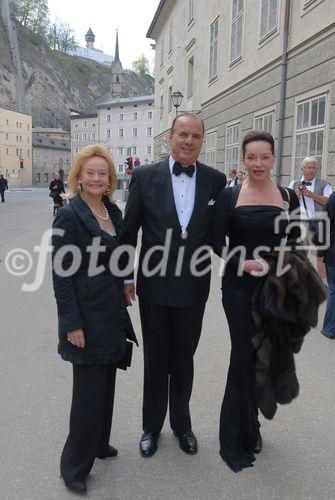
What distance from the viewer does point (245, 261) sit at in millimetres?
2852

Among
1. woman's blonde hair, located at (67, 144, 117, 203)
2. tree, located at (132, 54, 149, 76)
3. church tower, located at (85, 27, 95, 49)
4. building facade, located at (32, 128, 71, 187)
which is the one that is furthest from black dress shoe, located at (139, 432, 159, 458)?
church tower, located at (85, 27, 95, 49)

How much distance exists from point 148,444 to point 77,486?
575 millimetres

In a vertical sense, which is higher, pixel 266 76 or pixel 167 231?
pixel 266 76

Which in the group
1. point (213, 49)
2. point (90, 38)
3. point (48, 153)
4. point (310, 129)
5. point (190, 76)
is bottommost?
point (310, 129)

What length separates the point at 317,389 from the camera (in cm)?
402

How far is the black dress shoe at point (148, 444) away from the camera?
3078 millimetres

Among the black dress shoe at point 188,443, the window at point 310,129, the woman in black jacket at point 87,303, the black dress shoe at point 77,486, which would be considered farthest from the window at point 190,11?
the black dress shoe at point 77,486

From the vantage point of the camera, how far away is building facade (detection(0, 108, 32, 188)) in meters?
77.8

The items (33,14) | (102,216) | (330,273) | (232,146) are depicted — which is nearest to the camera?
(102,216)

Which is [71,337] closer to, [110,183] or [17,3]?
[110,183]

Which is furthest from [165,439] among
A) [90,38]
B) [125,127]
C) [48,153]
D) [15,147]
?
[90,38]

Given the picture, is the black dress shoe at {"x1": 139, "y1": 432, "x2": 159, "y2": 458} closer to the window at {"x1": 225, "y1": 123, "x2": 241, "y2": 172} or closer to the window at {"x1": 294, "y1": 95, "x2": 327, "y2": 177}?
the window at {"x1": 294, "y1": 95, "x2": 327, "y2": 177}

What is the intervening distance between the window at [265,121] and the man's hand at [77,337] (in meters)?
11.1

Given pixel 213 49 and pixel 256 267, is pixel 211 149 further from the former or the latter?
pixel 256 267
